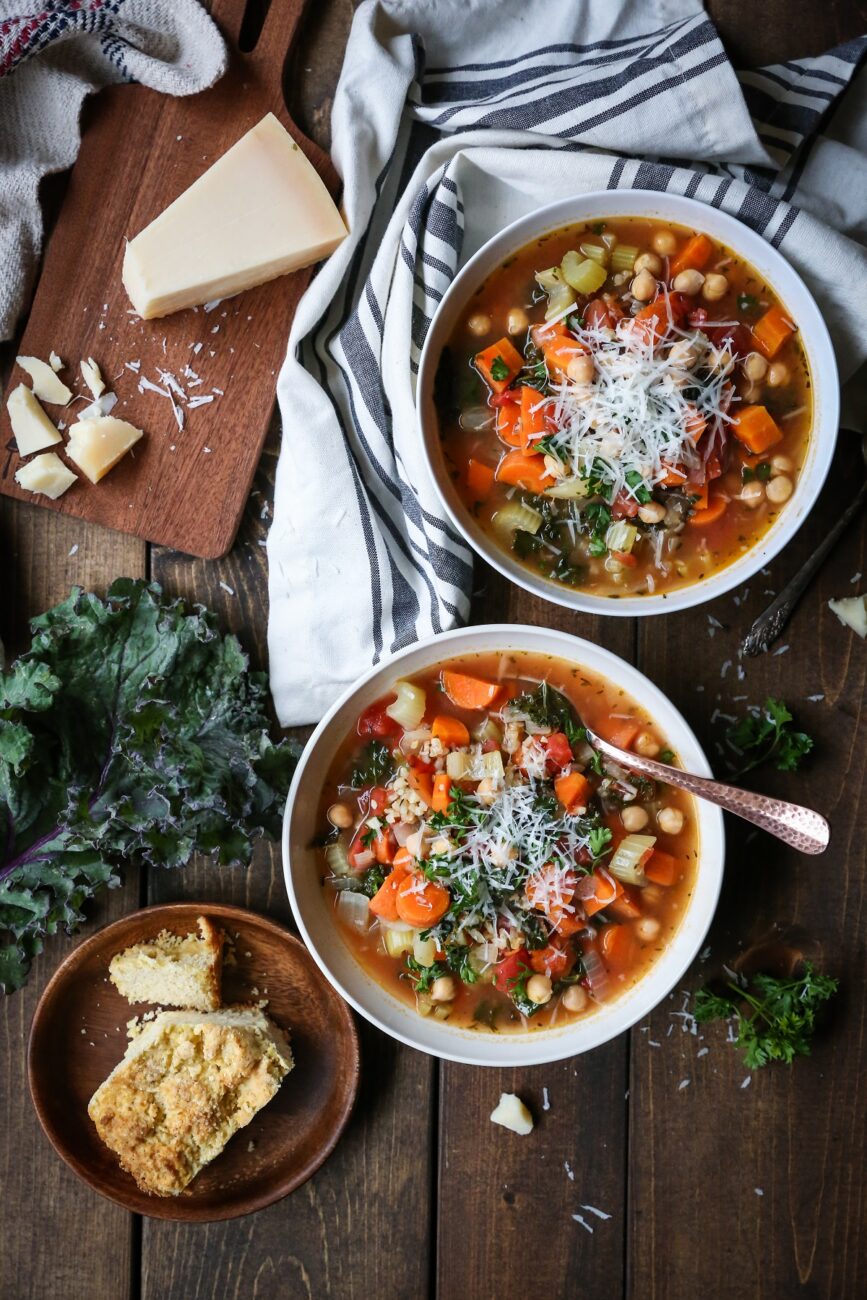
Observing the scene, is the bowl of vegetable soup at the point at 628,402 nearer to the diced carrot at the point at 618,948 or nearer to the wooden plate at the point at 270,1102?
the diced carrot at the point at 618,948

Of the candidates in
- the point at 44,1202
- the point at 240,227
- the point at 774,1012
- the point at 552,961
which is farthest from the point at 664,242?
the point at 44,1202

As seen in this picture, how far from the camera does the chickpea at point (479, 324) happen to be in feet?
9.70

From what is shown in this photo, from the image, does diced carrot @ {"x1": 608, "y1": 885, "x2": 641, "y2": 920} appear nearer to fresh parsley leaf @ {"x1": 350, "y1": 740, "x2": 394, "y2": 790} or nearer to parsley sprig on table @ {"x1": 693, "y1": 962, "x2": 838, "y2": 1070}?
parsley sprig on table @ {"x1": 693, "y1": 962, "x2": 838, "y2": 1070}

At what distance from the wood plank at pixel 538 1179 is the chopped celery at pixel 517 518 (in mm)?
1758

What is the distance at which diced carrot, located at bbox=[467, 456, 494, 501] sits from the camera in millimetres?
2996

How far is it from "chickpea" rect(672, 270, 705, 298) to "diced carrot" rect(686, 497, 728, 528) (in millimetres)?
589

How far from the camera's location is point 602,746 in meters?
2.98

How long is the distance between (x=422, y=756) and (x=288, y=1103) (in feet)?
4.36

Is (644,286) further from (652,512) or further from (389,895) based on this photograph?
(389,895)

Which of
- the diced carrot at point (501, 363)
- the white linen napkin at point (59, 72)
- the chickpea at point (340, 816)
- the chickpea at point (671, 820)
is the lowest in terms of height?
the chickpea at point (671, 820)

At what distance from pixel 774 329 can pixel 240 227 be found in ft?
5.35

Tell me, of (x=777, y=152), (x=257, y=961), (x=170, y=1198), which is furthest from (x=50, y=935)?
(x=777, y=152)

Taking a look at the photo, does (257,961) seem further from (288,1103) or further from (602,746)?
(602,746)

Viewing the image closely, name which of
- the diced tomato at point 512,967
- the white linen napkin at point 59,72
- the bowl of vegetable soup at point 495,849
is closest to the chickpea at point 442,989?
the bowl of vegetable soup at point 495,849
